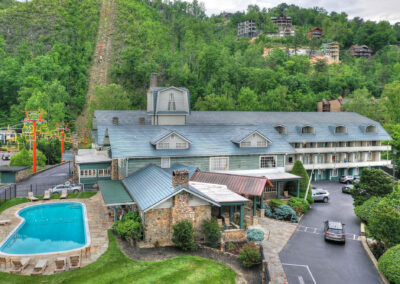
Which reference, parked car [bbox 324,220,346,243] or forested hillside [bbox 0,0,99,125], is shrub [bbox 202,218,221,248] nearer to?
parked car [bbox 324,220,346,243]

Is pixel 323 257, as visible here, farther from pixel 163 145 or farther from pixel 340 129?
pixel 340 129

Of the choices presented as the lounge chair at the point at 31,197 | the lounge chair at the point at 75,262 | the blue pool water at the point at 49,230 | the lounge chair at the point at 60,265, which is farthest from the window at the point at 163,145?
the lounge chair at the point at 60,265

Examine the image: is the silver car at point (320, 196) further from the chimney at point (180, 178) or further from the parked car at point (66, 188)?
the parked car at point (66, 188)

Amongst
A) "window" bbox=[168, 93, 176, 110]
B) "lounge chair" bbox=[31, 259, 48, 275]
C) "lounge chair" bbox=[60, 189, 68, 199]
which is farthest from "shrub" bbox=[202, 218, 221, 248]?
"window" bbox=[168, 93, 176, 110]

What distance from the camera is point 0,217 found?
87.6ft

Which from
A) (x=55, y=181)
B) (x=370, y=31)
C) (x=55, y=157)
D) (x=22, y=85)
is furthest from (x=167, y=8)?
(x=55, y=181)

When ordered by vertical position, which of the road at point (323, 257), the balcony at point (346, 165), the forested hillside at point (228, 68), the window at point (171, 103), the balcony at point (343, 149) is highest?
the forested hillside at point (228, 68)

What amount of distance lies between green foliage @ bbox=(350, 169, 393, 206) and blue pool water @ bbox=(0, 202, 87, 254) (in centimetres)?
2306

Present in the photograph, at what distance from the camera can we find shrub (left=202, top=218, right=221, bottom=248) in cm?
2102

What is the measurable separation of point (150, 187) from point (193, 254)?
6.22 metres

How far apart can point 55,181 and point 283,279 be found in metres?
32.1

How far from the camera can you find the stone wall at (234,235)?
75.0 feet

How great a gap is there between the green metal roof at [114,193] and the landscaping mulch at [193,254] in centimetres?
335

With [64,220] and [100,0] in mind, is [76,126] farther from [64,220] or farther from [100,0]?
[100,0]
